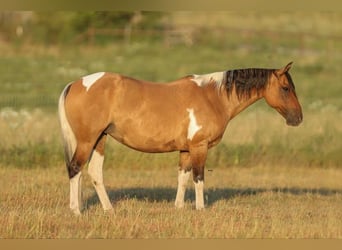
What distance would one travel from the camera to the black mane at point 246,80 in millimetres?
11469

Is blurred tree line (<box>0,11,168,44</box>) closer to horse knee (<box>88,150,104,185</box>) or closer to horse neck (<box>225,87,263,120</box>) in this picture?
horse neck (<box>225,87,263,120</box>)

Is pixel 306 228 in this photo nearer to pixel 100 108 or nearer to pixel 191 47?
pixel 100 108

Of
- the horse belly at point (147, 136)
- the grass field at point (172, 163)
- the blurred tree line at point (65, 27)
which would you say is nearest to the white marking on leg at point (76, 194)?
the grass field at point (172, 163)

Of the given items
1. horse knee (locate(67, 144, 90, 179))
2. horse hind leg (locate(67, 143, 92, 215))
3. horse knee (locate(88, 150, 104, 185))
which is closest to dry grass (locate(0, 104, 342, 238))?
horse hind leg (locate(67, 143, 92, 215))

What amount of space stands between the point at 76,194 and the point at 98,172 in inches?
21.2

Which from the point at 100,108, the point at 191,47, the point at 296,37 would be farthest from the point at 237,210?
the point at 296,37

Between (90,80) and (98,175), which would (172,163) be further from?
(90,80)

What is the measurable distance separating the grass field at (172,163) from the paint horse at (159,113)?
0.66m

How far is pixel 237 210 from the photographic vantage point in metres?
11.2

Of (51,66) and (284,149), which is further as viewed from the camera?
(51,66)

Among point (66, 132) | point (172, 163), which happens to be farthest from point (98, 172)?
point (172, 163)

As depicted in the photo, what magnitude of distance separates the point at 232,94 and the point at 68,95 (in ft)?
7.50

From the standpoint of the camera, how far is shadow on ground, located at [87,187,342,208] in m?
12.3

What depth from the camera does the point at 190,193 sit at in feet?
44.2
